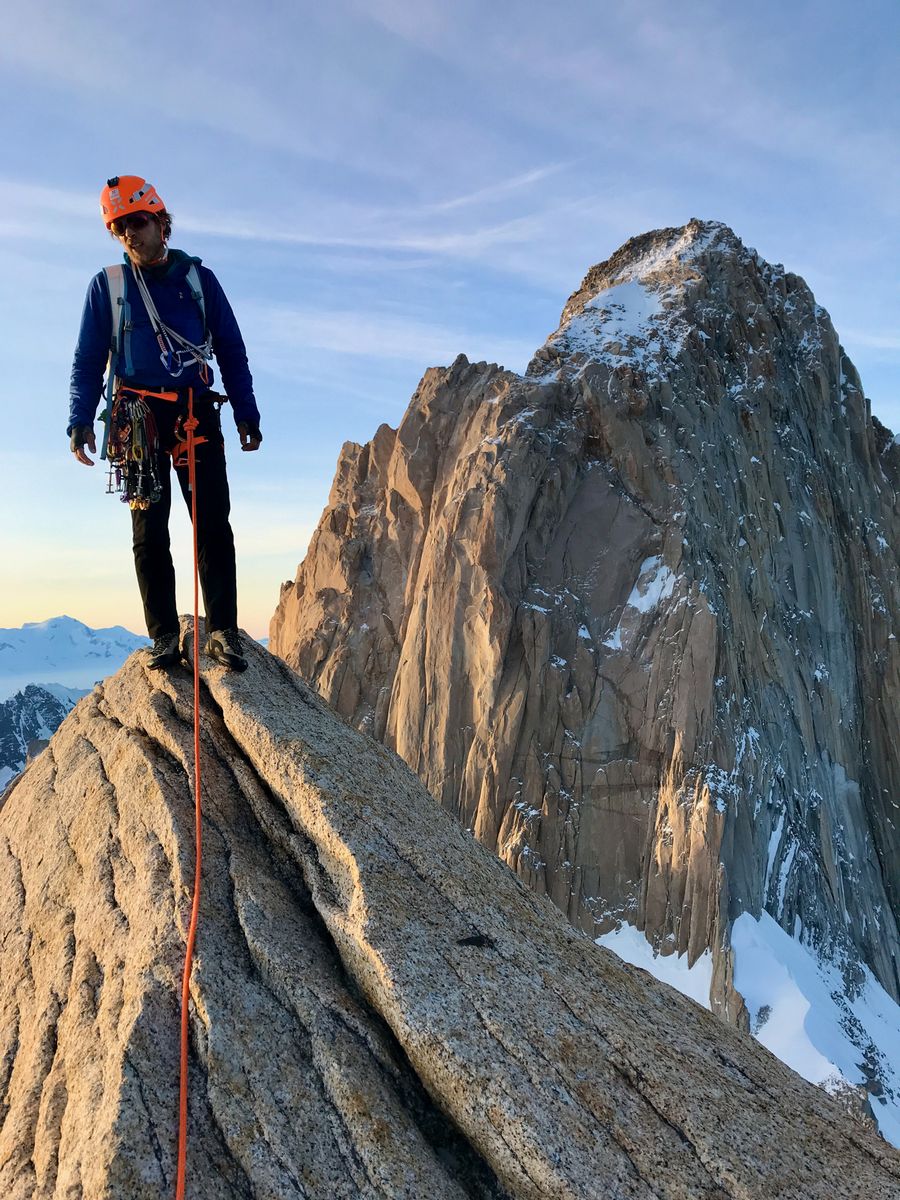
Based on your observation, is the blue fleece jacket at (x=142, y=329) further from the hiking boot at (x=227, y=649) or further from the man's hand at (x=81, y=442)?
the hiking boot at (x=227, y=649)

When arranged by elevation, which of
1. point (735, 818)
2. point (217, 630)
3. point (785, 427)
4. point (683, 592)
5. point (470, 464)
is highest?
point (785, 427)

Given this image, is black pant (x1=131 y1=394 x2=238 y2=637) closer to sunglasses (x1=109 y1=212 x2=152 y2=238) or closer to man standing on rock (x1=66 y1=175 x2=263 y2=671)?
man standing on rock (x1=66 y1=175 x2=263 y2=671)

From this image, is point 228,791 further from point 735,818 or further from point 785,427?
point 785,427

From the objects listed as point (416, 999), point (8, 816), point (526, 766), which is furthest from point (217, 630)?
point (526, 766)

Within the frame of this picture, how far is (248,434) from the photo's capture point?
6.85 meters

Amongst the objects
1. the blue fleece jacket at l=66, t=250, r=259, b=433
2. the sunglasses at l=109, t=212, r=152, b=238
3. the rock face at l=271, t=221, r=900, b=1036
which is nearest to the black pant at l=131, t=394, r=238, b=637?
the blue fleece jacket at l=66, t=250, r=259, b=433

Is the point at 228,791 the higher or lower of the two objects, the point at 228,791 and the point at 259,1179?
the higher

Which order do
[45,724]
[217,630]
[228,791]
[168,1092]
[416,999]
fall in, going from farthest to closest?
[45,724] → [217,630] → [228,791] → [416,999] → [168,1092]

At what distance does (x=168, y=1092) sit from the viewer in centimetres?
344

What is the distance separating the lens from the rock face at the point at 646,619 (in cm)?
3906

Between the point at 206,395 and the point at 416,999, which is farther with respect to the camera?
the point at 206,395

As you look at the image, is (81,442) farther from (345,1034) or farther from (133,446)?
(345,1034)

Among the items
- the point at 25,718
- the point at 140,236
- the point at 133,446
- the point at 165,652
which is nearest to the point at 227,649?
the point at 165,652

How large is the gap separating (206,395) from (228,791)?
3.08 meters
